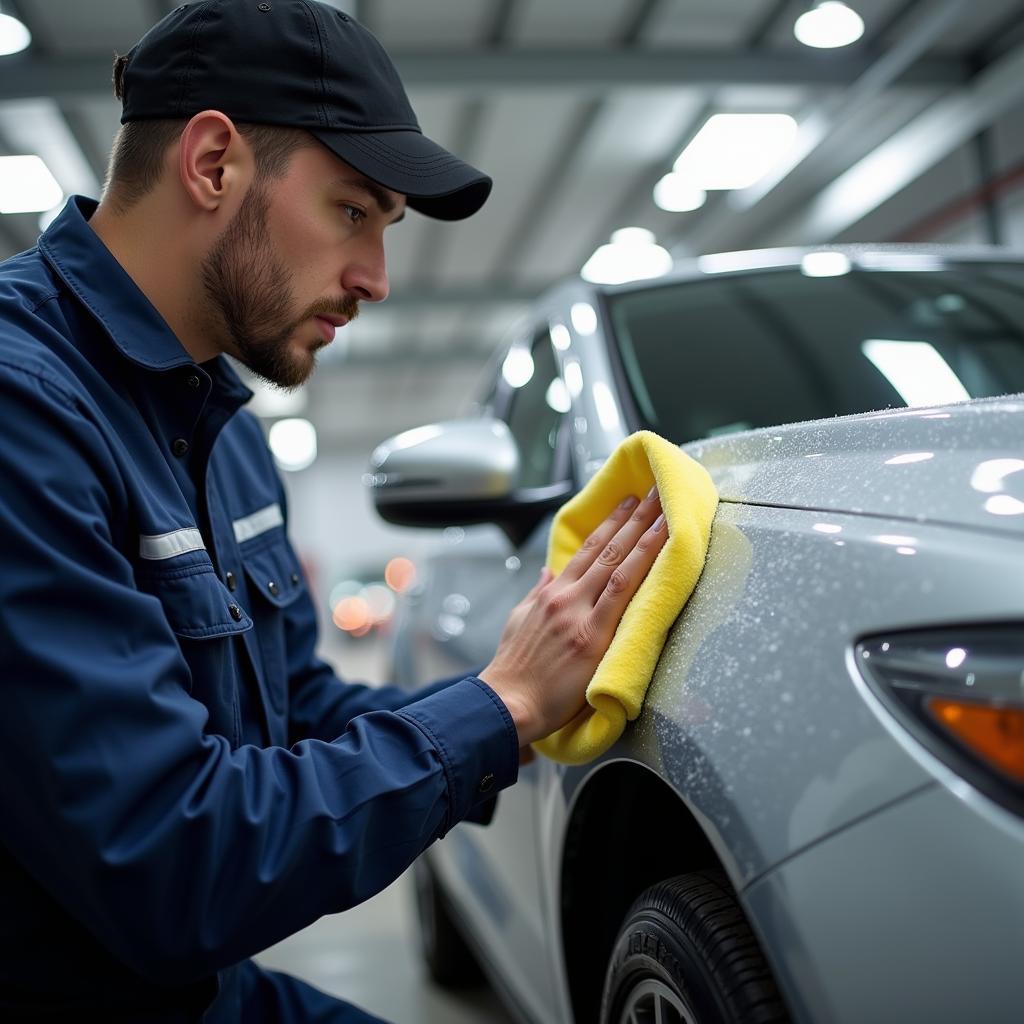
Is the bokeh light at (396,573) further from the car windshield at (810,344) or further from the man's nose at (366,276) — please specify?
the man's nose at (366,276)

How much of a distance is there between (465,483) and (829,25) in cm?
516

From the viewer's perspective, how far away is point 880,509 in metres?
0.78

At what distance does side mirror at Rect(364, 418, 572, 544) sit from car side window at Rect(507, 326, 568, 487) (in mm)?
72

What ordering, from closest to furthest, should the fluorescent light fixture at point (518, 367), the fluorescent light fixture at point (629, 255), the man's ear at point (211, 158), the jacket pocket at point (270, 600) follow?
the man's ear at point (211, 158), the jacket pocket at point (270, 600), the fluorescent light fixture at point (518, 367), the fluorescent light fixture at point (629, 255)

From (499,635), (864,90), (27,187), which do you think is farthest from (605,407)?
(27,187)

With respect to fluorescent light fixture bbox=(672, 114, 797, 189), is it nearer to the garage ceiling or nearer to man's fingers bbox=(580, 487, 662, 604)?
the garage ceiling

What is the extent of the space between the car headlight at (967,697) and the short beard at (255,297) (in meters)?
0.71

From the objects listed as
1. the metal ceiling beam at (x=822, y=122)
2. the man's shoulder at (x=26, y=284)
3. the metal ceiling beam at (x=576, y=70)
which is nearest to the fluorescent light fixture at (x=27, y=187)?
the metal ceiling beam at (x=576, y=70)

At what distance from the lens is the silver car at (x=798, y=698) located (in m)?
0.66

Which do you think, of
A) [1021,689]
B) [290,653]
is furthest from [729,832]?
[290,653]

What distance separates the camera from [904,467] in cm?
82

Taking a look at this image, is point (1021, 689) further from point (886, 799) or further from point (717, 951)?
point (717, 951)

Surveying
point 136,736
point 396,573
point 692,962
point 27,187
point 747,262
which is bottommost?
point 692,962

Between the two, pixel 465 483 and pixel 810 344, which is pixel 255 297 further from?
pixel 810 344
